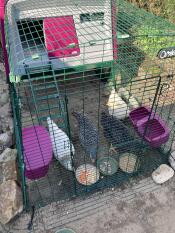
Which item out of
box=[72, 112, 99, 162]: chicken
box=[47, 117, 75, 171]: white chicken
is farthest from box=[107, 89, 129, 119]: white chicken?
box=[47, 117, 75, 171]: white chicken

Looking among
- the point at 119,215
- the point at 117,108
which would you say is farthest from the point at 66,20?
the point at 119,215

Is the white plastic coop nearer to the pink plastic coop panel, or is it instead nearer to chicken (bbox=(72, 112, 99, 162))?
the pink plastic coop panel

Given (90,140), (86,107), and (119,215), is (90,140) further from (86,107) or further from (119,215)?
(86,107)

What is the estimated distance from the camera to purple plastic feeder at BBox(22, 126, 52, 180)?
2441 mm

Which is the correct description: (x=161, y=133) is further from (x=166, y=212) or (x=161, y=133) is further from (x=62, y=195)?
(x=62, y=195)

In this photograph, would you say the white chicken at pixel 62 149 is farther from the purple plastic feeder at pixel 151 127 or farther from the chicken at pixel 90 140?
the purple plastic feeder at pixel 151 127

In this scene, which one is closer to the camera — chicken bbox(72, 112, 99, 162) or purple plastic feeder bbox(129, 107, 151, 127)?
chicken bbox(72, 112, 99, 162)

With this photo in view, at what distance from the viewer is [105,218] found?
2.51 metres

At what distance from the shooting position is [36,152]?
2531 mm

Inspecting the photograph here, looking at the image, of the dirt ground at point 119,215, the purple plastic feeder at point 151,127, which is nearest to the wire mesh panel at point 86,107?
the purple plastic feeder at point 151,127

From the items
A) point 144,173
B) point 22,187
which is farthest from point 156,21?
Result: point 22,187

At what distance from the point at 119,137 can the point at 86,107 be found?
924 mm

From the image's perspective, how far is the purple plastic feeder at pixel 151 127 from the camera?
2.82 meters

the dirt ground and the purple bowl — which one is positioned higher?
the purple bowl
